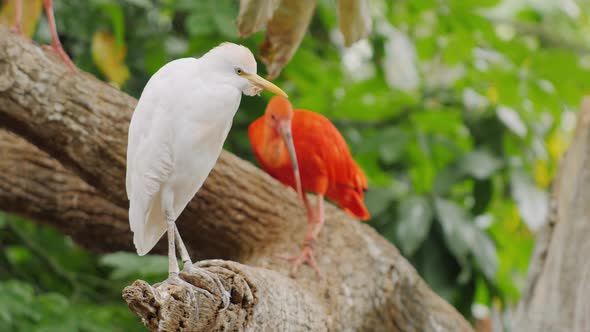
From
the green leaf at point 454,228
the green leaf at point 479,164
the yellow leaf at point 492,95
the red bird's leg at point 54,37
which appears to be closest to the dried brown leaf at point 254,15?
the red bird's leg at point 54,37

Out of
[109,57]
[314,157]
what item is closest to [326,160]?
[314,157]

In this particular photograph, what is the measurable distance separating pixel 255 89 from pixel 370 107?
2.49 m

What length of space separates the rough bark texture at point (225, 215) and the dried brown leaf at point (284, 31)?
566mm

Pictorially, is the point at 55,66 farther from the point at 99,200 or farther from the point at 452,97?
the point at 452,97

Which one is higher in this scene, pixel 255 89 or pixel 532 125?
pixel 255 89

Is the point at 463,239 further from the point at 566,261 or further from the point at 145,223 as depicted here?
the point at 145,223

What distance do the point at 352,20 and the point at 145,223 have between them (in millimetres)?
810

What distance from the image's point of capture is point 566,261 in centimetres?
365

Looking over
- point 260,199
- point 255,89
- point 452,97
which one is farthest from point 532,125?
point 255,89

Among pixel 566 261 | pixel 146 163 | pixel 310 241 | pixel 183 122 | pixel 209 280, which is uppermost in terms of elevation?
pixel 183 122

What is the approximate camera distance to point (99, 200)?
11.6 ft

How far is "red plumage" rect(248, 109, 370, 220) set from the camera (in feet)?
8.82

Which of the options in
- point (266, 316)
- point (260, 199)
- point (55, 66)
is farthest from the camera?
point (260, 199)

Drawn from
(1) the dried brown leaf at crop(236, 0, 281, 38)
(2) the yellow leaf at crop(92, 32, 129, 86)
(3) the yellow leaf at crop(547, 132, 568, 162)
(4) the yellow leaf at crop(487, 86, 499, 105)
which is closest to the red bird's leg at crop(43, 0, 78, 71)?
(1) the dried brown leaf at crop(236, 0, 281, 38)
